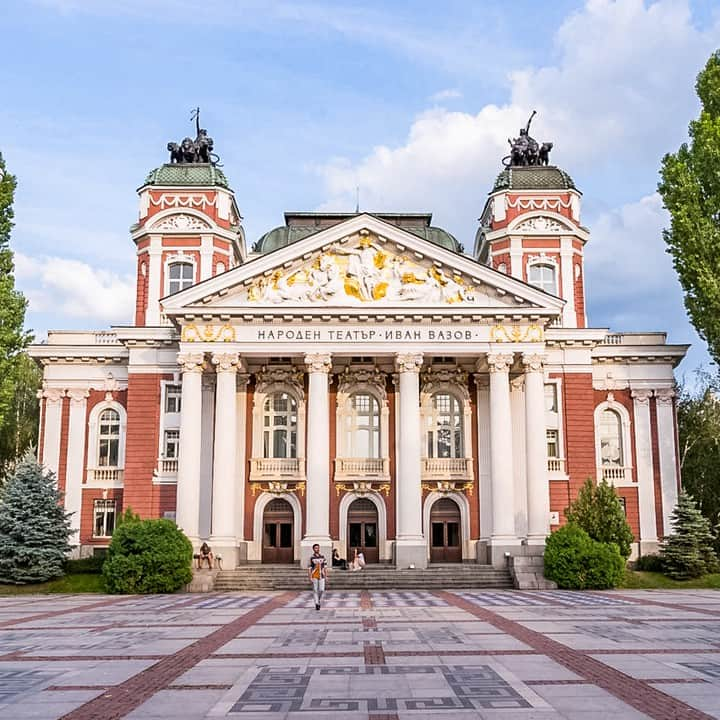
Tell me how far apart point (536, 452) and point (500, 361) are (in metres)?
4.30

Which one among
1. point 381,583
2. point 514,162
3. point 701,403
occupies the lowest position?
point 381,583

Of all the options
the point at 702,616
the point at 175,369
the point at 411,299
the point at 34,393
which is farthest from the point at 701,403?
the point at 34,393

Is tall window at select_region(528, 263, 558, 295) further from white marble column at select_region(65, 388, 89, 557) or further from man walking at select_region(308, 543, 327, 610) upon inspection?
man walking at select_region(308, 543, 327, 610)

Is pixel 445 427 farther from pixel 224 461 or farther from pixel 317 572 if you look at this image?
pixel 317 572

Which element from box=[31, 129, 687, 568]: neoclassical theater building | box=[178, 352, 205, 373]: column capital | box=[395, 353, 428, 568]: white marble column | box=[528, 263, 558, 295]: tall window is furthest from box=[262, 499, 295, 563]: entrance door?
box=[528, 263, 558, 295]: tall window

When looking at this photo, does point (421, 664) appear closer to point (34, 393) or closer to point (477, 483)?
point (477, 483)

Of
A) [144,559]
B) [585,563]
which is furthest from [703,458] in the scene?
[144,559]

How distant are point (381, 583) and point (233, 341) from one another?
12.4m

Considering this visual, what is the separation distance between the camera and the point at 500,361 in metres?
39.7

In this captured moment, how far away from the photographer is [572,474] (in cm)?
4347

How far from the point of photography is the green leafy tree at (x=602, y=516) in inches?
1443

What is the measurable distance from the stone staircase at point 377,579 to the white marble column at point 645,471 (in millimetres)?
10725

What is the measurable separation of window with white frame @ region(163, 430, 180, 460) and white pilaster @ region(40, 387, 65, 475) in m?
5.90

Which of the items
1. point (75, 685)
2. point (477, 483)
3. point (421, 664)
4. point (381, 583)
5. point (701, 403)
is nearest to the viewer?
point (75, 685)
